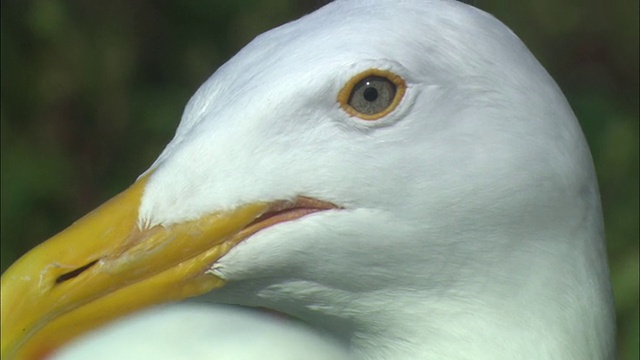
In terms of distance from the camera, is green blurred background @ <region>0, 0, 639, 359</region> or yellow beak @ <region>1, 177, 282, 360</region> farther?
green blurred background @ <region>0, 0, 639, 359</region>

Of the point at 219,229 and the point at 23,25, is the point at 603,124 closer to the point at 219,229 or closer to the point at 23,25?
the point at 23,25

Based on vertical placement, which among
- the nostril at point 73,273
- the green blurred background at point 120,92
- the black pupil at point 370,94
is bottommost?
the nostril at point 73,273

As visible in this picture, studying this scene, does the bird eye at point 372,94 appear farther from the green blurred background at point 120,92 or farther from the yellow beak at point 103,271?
the green blurred background at point 120,92

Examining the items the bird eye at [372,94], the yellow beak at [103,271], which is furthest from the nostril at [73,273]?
the bird eye at [372,94]

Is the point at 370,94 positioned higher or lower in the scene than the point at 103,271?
higher

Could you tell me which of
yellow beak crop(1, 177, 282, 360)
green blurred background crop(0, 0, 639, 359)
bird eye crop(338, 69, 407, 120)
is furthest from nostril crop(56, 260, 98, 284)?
green blurred background crop(0, 0, 639, 359)

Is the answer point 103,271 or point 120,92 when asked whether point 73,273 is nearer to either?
point 103,271

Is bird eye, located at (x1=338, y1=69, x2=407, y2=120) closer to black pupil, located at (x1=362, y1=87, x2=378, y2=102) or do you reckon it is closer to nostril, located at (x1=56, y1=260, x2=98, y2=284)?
black pupil, located at (x1=362, y1=87, x2=378, y2=102)

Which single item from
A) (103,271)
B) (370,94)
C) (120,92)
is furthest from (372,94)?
(120,92)
